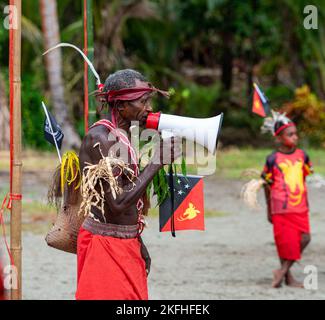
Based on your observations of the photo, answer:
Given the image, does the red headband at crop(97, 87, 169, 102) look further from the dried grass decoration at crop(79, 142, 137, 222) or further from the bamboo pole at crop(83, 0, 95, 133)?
the bamboo pole at crop(83, 0, 95, 133)

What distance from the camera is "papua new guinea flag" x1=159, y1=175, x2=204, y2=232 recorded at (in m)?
5.05

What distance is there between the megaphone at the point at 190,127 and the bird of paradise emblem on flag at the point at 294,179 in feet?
12.6

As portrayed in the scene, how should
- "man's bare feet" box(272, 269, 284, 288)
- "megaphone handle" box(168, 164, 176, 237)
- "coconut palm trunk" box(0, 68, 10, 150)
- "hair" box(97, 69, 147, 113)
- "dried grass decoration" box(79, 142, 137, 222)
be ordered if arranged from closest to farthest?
"dried grass decoration" box(79, 142, 137, 222) < "hair" box(97, 69, 147, 113) < "megaphone handle" box(168, 164, 176, 237) < "man's bare feet" box(272, 269, 284, 288) < "coconut palm trunk" box(0, 68, 10, 150)

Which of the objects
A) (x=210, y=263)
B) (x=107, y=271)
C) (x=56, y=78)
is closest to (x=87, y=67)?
(x=107, y=271)

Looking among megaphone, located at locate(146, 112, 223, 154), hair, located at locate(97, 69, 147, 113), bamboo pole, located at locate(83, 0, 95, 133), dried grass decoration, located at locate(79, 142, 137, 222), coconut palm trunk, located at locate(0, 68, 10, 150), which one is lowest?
dried grass decoration, located at locate(79, 142, 137, 222)

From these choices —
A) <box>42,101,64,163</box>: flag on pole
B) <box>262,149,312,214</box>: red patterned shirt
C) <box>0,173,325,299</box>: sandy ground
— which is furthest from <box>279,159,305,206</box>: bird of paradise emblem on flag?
<box>42,101,64,163</box>: flag on pole

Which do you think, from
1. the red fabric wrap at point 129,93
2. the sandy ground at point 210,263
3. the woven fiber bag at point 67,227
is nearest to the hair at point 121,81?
the red fabric wrap at point 129,93

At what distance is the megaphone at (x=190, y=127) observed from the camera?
4609mm

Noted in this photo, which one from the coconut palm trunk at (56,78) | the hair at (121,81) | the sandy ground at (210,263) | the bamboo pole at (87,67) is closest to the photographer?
the hair at (121,81)

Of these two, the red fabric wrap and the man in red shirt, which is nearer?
the red fabric wrap

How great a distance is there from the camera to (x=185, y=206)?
5.07m

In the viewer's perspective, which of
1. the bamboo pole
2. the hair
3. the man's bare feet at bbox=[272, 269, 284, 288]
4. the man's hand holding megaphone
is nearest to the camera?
the man's hand holding megaphone

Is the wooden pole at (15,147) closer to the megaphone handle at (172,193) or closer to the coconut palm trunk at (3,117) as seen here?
the megaphone handle at (172,193)

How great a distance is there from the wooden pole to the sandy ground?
2536 mm
